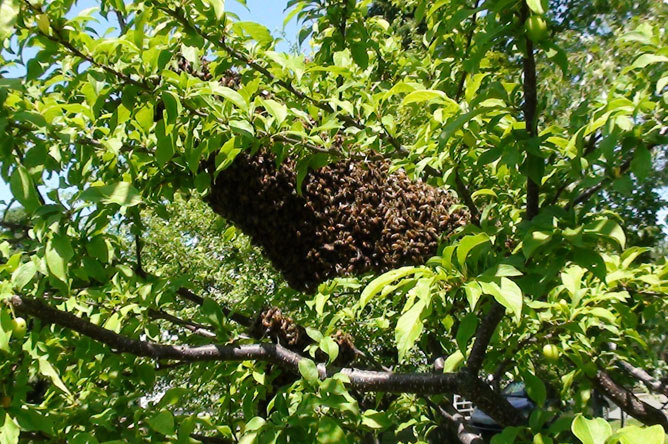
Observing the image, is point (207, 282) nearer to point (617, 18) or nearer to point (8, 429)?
point (617, 18)

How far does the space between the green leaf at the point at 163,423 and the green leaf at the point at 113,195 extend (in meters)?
0.70

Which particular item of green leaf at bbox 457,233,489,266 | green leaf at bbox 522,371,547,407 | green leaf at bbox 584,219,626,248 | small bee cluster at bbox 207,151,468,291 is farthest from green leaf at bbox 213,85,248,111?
green leaf at bbox 522,371,547,407

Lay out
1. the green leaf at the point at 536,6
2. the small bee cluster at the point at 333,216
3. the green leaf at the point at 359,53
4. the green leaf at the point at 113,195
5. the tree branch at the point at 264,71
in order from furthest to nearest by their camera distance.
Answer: the green leaf at the point at 359,53 < the small bee cluster at the point at 333,216 < the tree branch at the point at 264,71 < the green leaf at the point at 113,195 < the green leaf at the point at 536,6

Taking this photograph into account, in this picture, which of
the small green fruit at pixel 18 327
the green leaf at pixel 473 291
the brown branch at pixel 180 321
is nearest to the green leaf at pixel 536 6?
the green leaf at pixel 473 291

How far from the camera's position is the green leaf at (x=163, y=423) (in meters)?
1.75

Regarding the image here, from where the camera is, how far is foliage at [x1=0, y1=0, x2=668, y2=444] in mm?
1409

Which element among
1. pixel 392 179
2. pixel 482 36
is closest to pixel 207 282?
pixel 392 179

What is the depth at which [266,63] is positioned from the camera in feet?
7.08

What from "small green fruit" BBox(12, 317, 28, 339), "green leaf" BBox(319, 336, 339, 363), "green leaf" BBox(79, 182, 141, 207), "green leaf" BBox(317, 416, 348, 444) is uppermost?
"green leaf" BBox(79, 182, 141, 207)

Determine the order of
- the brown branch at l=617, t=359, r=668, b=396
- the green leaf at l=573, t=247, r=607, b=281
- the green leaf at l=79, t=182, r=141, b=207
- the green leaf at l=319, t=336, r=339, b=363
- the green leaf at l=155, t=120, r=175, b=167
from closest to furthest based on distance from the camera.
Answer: the green leaf at l=573, t=247, r=607, b=281, the green leaf at l=79, t=182, r=141, b=207, the green leaf at l=155, t=120, r=175, b=167, the green leaf at l=319, t=336, r=339, b=363, the brown branch at l=617, t=359, r=668, b=396

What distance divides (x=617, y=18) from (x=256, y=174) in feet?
23.0

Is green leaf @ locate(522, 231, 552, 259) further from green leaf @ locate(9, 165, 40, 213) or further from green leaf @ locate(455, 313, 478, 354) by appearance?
green leaf @ locate(9, 165, 40, 213)

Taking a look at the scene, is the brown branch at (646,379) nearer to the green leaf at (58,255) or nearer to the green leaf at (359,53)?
the green leaf at (359,53)

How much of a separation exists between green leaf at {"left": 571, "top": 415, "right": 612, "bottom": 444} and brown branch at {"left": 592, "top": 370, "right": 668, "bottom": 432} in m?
1.48
